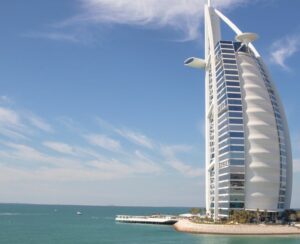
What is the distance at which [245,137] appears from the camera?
407 feet

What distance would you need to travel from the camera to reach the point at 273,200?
4938 inches

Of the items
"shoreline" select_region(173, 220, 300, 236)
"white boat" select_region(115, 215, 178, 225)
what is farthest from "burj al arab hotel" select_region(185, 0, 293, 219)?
"white boat" select_region(115, 215, 178, 225)

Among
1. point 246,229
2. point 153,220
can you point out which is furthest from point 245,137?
point 153,220

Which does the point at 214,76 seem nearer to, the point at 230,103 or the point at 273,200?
the point at 230,103

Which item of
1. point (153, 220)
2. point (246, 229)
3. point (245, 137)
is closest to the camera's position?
point (246, 229)

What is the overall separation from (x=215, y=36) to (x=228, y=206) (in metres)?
50.7

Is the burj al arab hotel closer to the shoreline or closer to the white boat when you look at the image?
the shoreline

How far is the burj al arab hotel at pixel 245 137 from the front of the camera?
123188 mm

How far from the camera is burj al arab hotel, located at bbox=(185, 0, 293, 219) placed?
123 meters

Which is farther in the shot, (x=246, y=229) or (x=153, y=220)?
(x=153, y=220)

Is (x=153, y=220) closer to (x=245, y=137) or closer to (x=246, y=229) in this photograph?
(x=245, y=137)

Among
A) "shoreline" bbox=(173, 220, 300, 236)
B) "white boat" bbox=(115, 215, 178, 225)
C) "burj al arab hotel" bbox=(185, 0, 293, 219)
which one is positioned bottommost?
"shoreline" bbox=(173, 220, 300, 236)

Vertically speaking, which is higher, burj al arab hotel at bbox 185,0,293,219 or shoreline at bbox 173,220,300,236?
burj al arab hotel at bbox 185,0,293,219

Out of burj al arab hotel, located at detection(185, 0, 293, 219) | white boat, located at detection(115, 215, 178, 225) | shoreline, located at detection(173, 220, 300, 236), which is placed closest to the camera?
shoreline, located at detection(173, 220, 300, 236)
